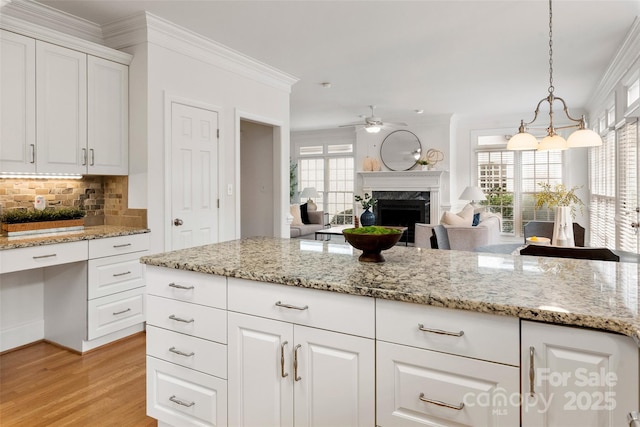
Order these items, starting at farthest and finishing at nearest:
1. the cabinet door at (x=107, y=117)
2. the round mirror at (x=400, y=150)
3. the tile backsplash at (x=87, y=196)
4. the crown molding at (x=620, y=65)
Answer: the round mirror at (x=400, y=150), the crown molding at (x=620, y=65), the cabinet door at (x=107, y=117), the tile backsplash at (x=87, y=196)

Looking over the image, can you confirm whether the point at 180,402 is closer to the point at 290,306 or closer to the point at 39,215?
the point at 290,306

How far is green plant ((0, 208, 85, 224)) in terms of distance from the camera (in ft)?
9.57

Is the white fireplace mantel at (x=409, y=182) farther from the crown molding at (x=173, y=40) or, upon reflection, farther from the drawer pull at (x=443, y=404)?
the drawer pull at (x=443, y=404)

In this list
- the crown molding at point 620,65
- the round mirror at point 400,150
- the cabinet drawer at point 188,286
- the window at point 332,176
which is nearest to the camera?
the cabinet drawer at point 188,286

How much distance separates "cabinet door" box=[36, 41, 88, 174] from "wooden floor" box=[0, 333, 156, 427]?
4.58ft

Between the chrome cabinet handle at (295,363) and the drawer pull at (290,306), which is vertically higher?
the drawer pull at (290,306)

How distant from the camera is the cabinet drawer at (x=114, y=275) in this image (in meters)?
3.10

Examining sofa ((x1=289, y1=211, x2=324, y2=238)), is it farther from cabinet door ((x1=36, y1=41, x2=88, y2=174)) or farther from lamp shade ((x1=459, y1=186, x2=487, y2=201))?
cabinet door ((x1=36, y1=41, x2=88, y2=174))

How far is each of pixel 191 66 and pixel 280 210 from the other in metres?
2.06

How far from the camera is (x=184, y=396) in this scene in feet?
6.21

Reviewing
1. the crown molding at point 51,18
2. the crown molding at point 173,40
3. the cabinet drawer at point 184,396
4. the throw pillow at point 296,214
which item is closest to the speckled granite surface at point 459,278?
the cabinet drawer at point 184,396

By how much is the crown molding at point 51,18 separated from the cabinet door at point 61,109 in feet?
Result: 1.29

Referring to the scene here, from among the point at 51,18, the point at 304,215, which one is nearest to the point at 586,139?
the point at 51,18

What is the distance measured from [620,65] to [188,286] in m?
4.89
